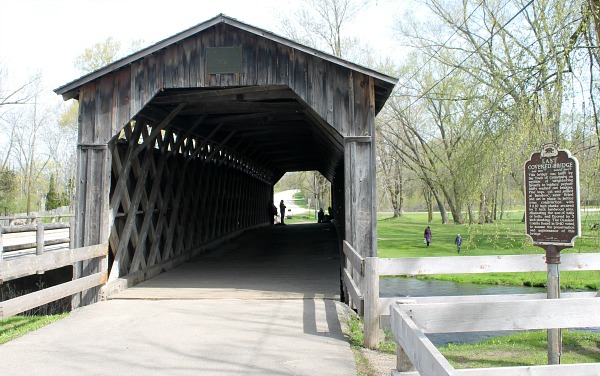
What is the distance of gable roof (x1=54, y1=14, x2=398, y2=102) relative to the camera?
25.7 ft

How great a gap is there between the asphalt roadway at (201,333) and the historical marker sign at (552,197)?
2.30m

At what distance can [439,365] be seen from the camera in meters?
2.44

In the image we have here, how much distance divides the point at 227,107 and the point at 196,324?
588 centimetres

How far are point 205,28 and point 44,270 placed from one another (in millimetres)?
4177

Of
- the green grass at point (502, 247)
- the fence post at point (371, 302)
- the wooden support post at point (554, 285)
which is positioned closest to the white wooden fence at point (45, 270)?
the fence post at point (371, 302)

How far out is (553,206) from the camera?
5113 millimetres

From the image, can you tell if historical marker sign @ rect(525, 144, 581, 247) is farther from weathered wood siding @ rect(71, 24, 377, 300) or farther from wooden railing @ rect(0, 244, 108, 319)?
wooden railing @ rect(0, 244, 108, 319)

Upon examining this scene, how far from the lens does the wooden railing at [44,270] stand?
5746 millimetres

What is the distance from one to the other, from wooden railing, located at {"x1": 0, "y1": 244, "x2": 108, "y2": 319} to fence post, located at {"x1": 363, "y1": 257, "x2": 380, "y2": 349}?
383cm

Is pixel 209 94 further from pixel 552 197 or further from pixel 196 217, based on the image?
pixel 552 197

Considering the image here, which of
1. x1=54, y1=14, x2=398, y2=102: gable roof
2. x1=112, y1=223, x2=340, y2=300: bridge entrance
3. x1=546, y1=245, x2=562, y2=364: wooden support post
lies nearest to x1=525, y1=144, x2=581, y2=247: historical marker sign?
x1=546, y1=245, x2=562, y2=364: wooden support post

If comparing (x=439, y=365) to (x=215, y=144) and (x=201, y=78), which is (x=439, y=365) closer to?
(x=201, y=78)

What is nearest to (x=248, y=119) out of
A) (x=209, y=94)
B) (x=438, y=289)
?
(x=209, y=94)

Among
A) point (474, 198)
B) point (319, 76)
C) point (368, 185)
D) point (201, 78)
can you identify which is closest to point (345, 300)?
point (368, 185)
